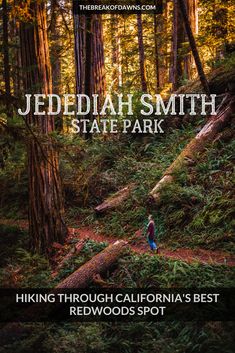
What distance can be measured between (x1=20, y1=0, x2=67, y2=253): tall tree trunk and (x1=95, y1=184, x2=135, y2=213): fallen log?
1.62m

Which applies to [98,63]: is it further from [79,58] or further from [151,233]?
[151,233]

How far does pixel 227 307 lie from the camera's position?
5.50m

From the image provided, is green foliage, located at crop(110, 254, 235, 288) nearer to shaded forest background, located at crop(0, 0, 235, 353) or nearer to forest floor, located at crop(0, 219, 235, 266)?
shaded forest background, located at crop(0, 0, 235, 353)

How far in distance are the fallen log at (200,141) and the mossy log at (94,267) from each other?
188 centimetres

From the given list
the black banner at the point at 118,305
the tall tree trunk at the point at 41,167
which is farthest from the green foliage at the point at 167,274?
the tall tree trunk at the point at 41,167

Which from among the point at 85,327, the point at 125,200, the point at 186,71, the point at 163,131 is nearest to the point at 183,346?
the point at 85,327

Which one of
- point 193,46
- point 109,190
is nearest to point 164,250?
point 109,190

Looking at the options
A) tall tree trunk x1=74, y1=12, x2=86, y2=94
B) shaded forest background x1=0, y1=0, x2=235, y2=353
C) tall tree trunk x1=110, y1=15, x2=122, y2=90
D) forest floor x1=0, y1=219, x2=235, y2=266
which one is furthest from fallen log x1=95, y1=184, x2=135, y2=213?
tall tree trunk x1=110, y1=15, x2=122, y2=90

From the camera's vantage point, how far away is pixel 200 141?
33.8ft

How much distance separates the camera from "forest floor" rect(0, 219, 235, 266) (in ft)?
22.4

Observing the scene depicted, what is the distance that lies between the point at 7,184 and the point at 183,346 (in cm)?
813

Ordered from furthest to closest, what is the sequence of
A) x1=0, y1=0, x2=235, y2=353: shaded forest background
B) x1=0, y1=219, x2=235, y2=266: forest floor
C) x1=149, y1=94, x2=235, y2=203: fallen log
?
x1=149, y1=94, x2=235, y2=203: fallen log, x1=0, y1=219, x2=235, y2=266: forest floor, x1=0, y1=0, x2=235, y2=353: shaded forest background

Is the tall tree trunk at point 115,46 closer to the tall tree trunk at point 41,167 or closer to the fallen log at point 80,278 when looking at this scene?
the tall tree trunk at point 41,167

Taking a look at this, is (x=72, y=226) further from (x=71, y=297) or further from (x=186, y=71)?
(x=186, y=71)
